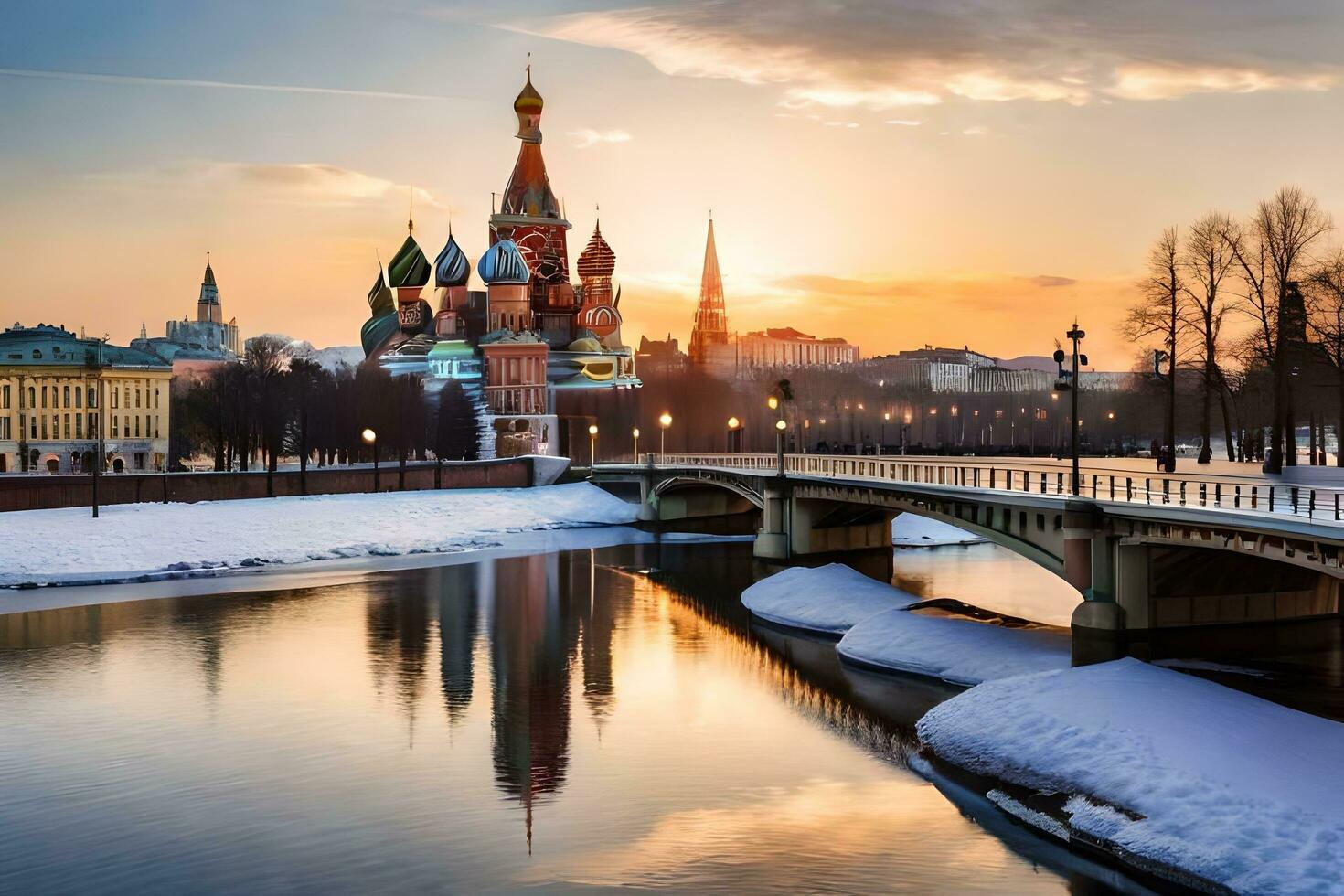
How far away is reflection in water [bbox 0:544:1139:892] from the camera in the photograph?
798 inches

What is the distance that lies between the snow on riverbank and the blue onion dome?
48.3 metres

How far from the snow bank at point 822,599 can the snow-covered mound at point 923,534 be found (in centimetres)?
2255

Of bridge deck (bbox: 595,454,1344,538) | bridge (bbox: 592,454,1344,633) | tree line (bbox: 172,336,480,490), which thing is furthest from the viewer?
tree line (bbox: 172,336,480,490)

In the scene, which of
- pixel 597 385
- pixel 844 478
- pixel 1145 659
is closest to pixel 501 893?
pixel 1145 659

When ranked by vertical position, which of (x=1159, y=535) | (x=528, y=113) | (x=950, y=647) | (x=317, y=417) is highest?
(x=528, y=113)

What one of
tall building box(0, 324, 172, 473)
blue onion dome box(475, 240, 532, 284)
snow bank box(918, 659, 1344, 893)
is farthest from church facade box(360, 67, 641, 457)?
snow bank box(918, 659, 1344, 893)

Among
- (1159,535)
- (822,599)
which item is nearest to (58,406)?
(822,599)

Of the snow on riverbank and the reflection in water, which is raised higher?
the snow on riverbank

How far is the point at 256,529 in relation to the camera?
65.5 metres

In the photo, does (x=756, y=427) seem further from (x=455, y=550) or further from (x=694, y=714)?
(x=694, y=714)

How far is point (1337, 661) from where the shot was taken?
1302 inches

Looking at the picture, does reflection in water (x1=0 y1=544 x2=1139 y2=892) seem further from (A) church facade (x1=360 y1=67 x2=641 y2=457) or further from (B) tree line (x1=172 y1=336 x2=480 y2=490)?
(A) church facade (x1=360 y1=67 x2=641 y2=457)

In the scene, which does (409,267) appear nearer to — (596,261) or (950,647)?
(596,261)

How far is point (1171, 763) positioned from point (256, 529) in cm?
5245
